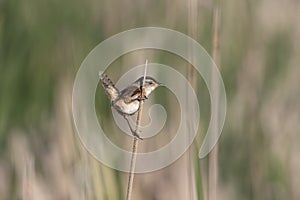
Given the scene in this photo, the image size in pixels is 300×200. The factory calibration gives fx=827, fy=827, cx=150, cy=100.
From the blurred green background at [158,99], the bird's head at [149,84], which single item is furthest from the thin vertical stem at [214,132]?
the bird's head at [149,84]

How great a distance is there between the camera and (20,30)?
5.93 ft

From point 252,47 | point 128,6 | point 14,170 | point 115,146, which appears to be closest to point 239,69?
point 252,47

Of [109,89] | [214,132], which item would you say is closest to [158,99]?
[214,132]

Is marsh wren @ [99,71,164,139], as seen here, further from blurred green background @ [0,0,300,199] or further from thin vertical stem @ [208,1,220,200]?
blurred green background @ [0,0,300,199]

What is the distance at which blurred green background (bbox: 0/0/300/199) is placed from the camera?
1535mm

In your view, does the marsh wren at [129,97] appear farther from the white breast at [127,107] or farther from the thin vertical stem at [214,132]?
the thin vertical stem at [214,132]

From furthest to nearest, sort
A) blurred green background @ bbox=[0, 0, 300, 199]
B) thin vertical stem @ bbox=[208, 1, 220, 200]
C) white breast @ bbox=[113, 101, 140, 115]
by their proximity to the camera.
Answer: blurred green background @ bbox=[0, 0, 300, 199] < thin vertical stem @ bbox=[208, 1, 220, 200] < white breast @ bbox=[113, 101, 140, 115]

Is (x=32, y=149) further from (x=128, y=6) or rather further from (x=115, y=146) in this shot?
(x=128, y=6)

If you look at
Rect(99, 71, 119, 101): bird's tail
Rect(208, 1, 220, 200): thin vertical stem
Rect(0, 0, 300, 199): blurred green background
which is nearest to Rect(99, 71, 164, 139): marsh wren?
Rect(99, 71, 119, 101): bird's tail

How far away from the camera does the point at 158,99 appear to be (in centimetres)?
172

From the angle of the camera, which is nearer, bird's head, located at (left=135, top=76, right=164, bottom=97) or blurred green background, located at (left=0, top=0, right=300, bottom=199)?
bird's head, located at (left=135, top=76, right=164, bottom=97)

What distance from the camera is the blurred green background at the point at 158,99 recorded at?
1.54m

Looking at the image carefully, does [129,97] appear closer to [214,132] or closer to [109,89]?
[109,89]

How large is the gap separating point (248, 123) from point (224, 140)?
7 cm
